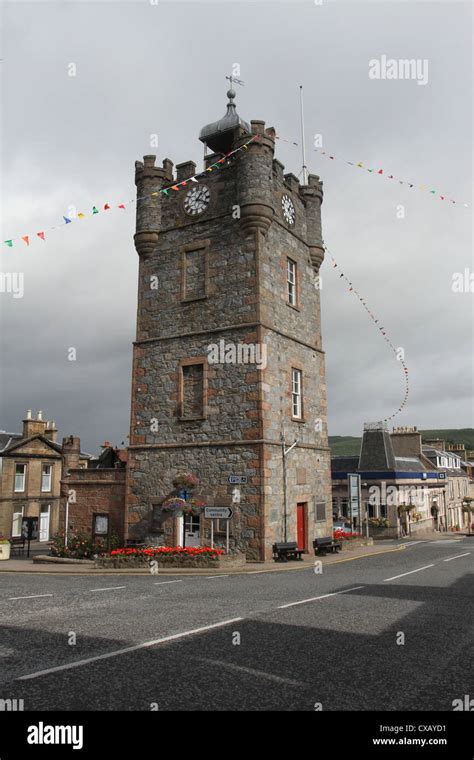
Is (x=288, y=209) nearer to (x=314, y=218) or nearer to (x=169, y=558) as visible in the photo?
(x=314, y=218)

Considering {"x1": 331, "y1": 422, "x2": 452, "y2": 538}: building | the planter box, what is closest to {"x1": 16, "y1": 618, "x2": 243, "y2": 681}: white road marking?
the planter box

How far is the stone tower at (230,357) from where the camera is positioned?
20.3m

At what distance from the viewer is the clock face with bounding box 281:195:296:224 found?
937 inches

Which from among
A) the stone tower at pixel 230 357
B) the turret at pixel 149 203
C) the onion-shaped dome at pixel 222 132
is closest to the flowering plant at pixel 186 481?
A: the stone tower at pixel 230 357

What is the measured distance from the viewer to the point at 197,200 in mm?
23266

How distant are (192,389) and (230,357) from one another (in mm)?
2079

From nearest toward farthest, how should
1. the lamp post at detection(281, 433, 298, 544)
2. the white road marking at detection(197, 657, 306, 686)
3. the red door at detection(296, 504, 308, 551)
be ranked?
the white road marking at detection(197, 657, 306, 686), the lamp post at detection(281, 433, 298, 544), the red door at detection(296, 504, 308, 551)

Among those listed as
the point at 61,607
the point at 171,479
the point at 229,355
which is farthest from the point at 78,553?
the point at 61,607

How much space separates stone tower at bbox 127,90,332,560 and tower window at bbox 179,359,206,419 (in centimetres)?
5

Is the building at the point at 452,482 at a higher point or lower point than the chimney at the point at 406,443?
lower

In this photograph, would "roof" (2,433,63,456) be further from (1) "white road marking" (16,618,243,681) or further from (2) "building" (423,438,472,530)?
(1) "white road marking" (16,618,243,681)

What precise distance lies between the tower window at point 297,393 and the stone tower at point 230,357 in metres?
0.07

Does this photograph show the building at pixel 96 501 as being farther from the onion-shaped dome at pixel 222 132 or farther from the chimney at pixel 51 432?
the chimney at pixel 51 432
